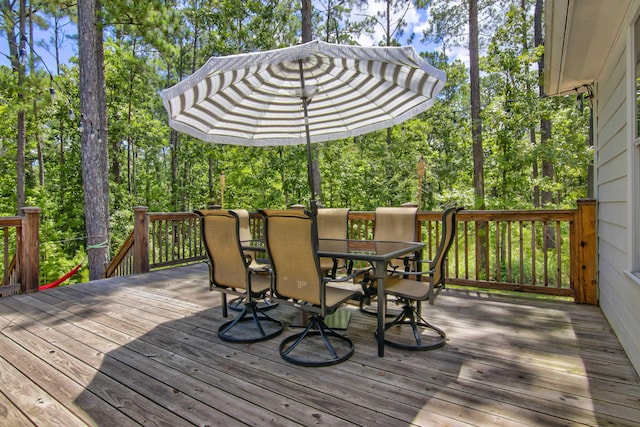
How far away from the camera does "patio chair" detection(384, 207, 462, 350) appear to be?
250cm

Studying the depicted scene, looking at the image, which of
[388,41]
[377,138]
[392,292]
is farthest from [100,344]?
[388,41]

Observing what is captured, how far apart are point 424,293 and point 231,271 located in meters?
1.56

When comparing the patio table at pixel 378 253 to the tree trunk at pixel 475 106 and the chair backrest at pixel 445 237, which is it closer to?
the chair backrest at pixel 445 237

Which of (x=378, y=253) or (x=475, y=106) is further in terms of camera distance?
(x=475, y=106)

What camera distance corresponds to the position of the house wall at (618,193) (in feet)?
7.74

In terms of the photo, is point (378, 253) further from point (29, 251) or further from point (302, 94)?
point (29, 251)

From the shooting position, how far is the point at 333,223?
423cm

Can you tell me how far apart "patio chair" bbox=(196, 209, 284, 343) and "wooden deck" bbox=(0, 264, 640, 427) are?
6.7 inches

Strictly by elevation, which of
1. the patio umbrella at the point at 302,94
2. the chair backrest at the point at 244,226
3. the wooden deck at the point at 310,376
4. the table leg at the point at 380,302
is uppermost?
the patio umbrella at the point at 302,94

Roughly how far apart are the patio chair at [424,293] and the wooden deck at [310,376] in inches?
4.6

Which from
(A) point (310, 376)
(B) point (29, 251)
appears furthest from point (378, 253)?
(B) point (29, 251)

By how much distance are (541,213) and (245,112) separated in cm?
356

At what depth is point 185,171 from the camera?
1369 cm

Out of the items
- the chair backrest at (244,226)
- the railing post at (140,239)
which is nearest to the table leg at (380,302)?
the chair backrest at (244,226)
